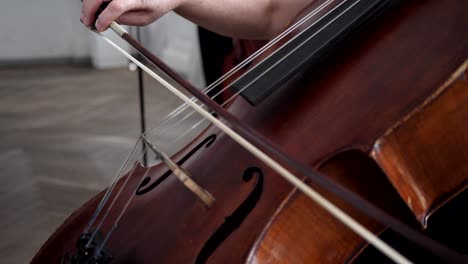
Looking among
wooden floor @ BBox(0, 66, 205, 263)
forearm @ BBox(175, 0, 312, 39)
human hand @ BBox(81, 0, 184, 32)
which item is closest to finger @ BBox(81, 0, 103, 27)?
human hand @ BBox(81, 0, 184, 32)

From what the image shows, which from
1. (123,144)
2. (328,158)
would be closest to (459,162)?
(328,158)

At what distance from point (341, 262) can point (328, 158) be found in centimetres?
10

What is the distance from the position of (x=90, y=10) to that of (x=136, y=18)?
0.06 metres

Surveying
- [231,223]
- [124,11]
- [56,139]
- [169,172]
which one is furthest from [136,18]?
[56,139]

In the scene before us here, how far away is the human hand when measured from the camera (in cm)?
61

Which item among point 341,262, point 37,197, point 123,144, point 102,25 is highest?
point 102,25

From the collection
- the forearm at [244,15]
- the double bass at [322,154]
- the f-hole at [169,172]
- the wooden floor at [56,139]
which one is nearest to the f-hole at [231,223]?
the double bass at [322,154]

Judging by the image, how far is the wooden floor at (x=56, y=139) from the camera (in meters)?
1.29

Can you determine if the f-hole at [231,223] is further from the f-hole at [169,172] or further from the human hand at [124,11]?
the human hand at [124,11]

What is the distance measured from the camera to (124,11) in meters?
0.62

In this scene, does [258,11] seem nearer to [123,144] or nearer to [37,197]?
[37,197]

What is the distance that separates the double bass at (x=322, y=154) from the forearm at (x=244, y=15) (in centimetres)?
24

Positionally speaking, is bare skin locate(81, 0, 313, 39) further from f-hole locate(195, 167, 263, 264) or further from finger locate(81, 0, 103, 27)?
f-hole locate(195, 167, 263, 264)

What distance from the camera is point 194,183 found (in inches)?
20.9
